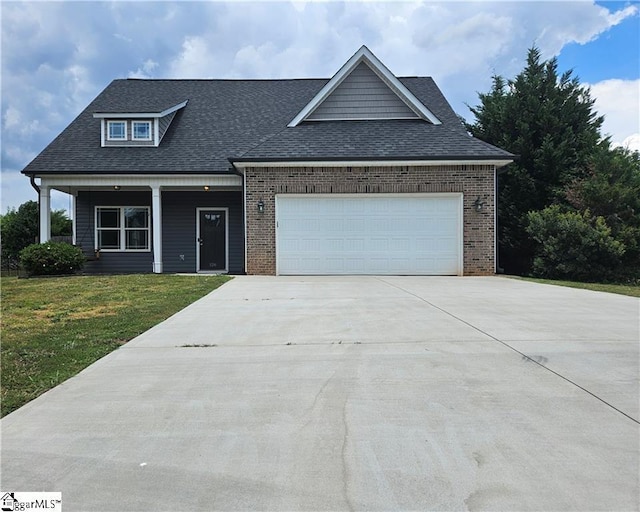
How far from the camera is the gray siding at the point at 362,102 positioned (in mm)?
15109

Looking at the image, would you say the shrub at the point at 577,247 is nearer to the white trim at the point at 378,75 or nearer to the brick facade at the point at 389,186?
the brick facade at the point at 389,186

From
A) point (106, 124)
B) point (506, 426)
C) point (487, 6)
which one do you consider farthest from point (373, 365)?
point (106, 124)

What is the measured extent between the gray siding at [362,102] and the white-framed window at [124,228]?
22.9 feet

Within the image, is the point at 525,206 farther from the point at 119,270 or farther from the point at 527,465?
the point at 527,465

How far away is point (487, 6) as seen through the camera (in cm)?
1266

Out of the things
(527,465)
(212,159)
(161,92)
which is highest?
(161,92)

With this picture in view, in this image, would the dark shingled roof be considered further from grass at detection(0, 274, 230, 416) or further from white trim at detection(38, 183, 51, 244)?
grass at detection(0, 274, 230, 416)

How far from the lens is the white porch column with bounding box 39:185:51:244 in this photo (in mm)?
14734

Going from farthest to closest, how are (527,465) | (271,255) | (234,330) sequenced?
(271,255) < (234,330) < (527,465)

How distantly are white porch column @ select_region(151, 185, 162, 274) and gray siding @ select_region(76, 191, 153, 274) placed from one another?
46.5 inches

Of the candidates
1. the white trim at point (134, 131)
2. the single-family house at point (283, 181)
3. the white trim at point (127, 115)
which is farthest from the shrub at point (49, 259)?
the white trim at point (127, 115)

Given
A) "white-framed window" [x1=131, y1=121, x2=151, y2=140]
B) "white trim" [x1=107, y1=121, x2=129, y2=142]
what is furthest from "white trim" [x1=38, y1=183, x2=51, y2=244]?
"white-framed window" [x1=131, y1=121, x2=151, y2=140]

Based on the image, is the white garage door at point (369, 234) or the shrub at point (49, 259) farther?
the shrub at point (49, 259)

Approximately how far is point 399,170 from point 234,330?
28.8ft
